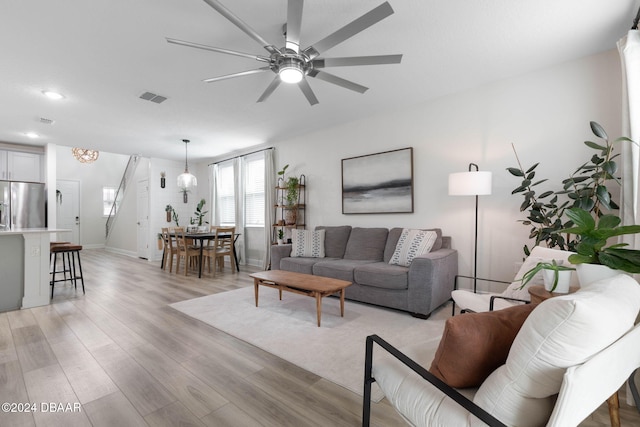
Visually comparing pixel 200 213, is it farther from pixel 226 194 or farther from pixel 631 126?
pixel 631 126

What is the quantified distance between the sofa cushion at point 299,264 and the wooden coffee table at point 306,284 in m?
0.58

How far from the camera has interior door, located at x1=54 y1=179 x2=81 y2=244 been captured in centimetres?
895

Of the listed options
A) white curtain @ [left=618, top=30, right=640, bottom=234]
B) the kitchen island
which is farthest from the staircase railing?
white curtain @ [left=618, top=30, right=640, bottom=234]

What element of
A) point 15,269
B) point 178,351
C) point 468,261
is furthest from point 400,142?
point 15,269

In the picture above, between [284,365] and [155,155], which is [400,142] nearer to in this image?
[284,365]

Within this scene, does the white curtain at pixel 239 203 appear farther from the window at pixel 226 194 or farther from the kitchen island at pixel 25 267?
the kitchen island at pixel 25 267

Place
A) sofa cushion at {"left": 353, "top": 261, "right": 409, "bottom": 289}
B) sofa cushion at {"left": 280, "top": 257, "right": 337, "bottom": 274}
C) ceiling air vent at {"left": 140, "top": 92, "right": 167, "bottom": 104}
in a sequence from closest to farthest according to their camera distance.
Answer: sofa cushion at {"left": 353, "top": 261, "right": 409, "bottom": 289}, ceiling air vent at {"left": 140, "top": 92, "right": 167, "bottom": 104}, sofa cushion at {"left": 280, "top": 257, "right": 337, "bottom": 274}

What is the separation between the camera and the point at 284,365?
2.18 metres

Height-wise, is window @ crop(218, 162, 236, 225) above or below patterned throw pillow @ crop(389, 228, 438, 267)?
above

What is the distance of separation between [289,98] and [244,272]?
3.50 meters

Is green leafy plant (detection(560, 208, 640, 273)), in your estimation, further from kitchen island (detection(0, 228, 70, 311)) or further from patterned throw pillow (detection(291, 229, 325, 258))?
kitchen island (detection(0, 228, 70, 311))

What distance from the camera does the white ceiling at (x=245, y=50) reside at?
2.17m

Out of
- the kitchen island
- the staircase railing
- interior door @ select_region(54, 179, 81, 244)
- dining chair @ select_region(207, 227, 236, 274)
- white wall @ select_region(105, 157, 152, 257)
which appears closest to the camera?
the kitchen island

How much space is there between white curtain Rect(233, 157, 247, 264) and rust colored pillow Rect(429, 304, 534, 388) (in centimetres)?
604
